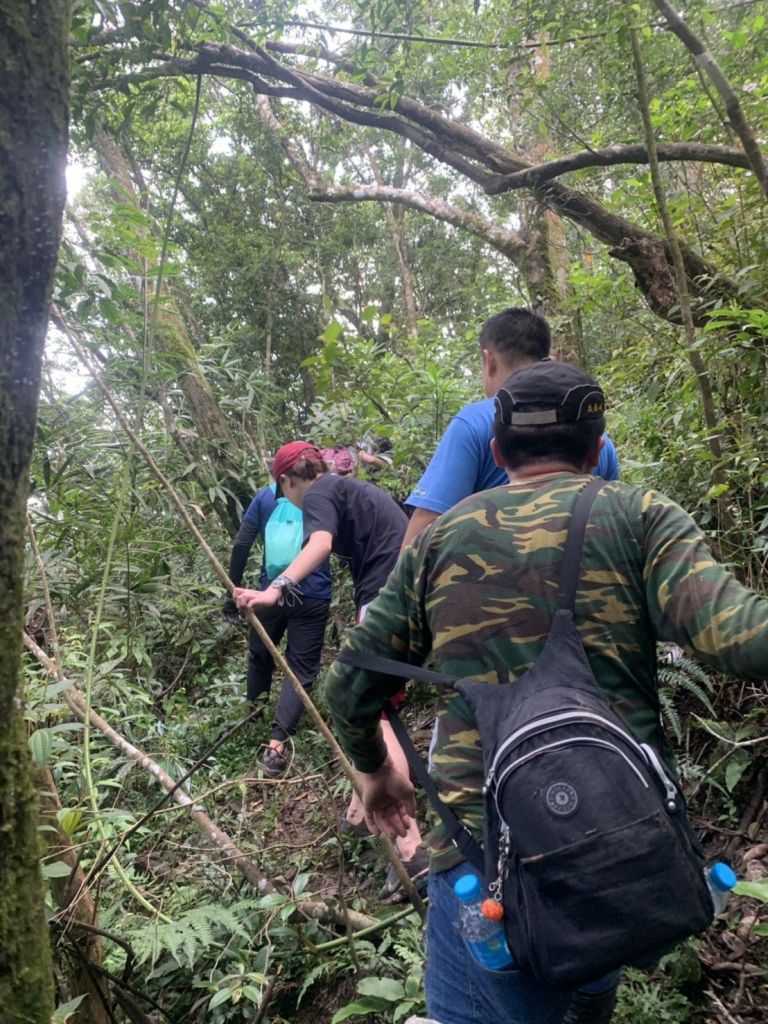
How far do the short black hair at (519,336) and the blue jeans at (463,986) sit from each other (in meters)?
1.74

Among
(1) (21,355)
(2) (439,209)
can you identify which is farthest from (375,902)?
(2) (439,209)

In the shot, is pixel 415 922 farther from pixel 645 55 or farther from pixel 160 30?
pixel 645 55

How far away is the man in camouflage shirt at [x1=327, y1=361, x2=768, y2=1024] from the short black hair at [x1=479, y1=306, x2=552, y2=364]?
1129mm

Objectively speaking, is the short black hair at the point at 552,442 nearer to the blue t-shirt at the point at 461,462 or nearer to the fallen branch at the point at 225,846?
the blue t-shirt at the point at 461,462

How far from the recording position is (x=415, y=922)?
99.0 inches

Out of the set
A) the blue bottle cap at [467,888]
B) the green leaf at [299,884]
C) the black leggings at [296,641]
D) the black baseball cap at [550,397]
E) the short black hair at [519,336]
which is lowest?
the green leaf at [299,884]

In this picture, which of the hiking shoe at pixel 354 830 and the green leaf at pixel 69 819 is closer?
the green leaf at pixel 69 819

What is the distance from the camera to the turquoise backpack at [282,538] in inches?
171

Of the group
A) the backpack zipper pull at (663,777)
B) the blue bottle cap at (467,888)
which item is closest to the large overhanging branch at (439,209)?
the backpack zipper pull at (663,777)

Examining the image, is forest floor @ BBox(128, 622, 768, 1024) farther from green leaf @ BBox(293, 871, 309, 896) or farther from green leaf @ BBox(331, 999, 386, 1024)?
green leaf @ BBox(331, 999, 386, 1024)

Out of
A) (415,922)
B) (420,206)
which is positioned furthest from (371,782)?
(420,206)

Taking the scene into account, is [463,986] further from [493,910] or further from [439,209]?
[439,209]

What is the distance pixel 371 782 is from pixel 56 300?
1872 millimetres

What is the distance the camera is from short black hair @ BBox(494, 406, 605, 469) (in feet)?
4.52
